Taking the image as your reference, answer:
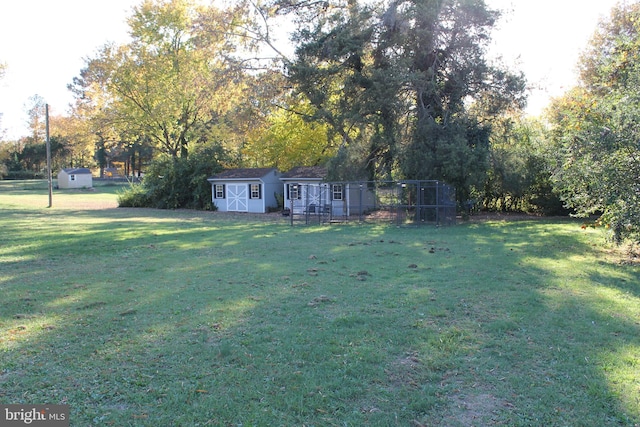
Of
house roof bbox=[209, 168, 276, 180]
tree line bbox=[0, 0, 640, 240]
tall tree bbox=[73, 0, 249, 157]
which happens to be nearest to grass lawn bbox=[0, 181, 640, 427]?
tree line bbox=[0, 0, 640, 240]

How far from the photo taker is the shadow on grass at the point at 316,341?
135 inches

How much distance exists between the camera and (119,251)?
11.5m

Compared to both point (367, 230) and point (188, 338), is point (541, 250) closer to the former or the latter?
point (367, 230)

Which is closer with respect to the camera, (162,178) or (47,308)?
(47,308)

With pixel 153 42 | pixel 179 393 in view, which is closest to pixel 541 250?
pixel 179 393

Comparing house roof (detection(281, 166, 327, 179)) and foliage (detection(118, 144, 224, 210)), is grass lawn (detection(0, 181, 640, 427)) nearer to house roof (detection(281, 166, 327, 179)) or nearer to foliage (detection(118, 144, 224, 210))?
house roof (detection(281, 166, 327, 179))

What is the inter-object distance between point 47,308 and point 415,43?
66.7ft

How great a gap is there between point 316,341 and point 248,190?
26.1 m

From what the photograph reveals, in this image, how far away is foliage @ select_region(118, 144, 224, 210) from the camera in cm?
3225

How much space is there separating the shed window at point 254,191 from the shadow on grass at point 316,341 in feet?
66.2

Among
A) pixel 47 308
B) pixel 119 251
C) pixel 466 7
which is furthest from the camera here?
pixel 466 7

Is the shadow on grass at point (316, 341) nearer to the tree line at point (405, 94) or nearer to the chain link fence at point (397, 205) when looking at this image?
the tree line at point (405, 94)

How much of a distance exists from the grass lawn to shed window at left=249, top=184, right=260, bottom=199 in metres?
20.0

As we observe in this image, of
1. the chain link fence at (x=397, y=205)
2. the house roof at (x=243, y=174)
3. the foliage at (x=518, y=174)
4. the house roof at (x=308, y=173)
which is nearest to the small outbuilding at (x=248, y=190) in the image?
the house roof at (x=243, y=174)
